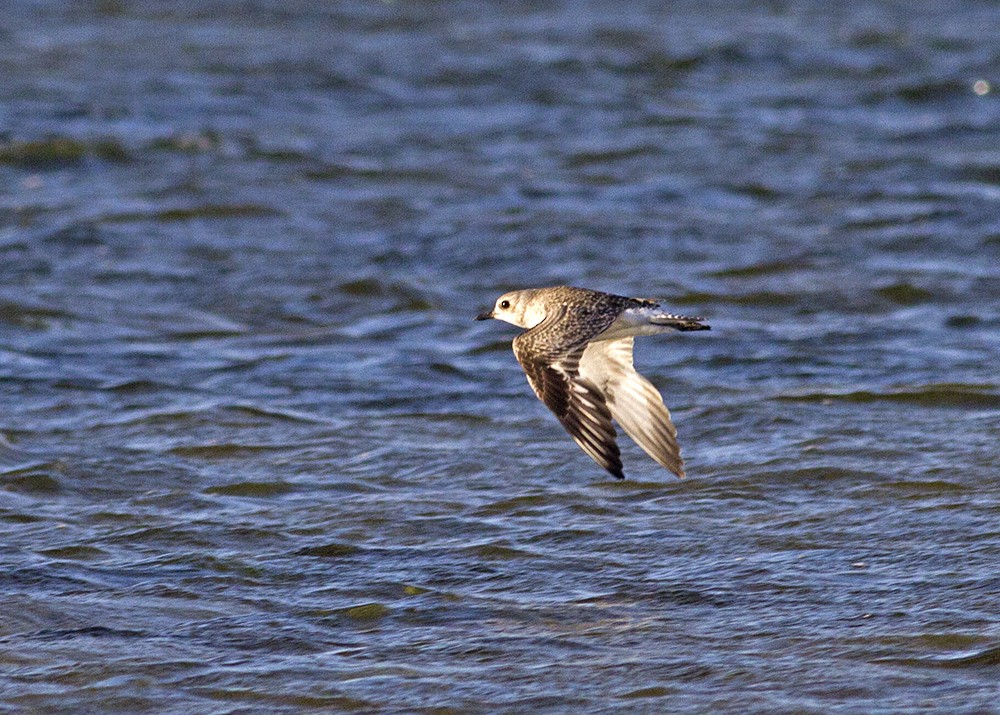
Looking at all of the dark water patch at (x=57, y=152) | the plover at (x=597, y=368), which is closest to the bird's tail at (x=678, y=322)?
the plover at (x=597, y=368)

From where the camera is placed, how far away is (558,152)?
1130 centimetres

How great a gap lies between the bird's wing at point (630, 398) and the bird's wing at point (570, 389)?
6.1 inches

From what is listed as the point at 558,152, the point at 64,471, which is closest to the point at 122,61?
the point at 558,152

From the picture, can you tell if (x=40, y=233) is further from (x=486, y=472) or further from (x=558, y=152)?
(x=486, y=472)

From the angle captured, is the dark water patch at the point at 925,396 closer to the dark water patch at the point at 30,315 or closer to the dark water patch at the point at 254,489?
the dark water patch at the point at 254,489

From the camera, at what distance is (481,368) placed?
7.61 m

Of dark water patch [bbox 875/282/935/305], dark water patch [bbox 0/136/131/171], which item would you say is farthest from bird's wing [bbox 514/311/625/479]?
dark water patch [bbox 0/136/131/171]

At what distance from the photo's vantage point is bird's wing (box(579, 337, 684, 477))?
5.17m

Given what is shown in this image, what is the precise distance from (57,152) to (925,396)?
6519 mm

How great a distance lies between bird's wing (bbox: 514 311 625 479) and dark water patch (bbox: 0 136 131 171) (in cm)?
681

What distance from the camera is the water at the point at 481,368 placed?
4.57m

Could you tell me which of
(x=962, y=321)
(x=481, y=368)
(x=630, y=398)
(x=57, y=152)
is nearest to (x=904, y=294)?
(x=962, y=321)

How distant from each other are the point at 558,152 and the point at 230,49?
4068 mm

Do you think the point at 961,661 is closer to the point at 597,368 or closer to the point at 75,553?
the point at 597,368
